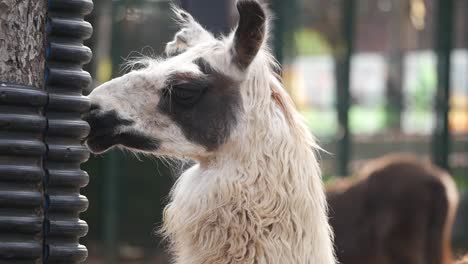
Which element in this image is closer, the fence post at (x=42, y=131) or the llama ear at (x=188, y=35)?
the fence post at (x=42, y=131)

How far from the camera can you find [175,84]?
382 centimetres

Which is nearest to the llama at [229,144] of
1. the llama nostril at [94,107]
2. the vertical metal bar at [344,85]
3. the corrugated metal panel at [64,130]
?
the llama nostril at [94,107]

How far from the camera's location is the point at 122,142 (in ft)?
12.4

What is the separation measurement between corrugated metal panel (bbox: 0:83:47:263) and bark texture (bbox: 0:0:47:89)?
63mm

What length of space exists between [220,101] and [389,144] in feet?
31.3

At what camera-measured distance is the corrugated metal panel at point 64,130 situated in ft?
9.41

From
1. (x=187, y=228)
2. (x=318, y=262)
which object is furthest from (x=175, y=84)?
(x=318, y=262)

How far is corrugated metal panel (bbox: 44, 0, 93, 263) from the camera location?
287 centimetres

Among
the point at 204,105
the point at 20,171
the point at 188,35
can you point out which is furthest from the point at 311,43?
the point at 20,171

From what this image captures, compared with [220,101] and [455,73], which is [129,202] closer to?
[455,73]

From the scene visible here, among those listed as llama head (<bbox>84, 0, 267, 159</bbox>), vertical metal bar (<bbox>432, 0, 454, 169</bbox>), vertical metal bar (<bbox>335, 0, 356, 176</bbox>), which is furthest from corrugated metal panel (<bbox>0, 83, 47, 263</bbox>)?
vertical metal bar (<bbox>432, 0, 454, 169</bbox>)

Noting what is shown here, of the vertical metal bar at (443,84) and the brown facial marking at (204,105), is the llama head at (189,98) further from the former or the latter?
the vertical metal bar at (443,84)

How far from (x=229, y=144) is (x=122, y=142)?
40 cm

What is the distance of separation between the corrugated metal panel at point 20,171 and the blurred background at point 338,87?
6855 mm
